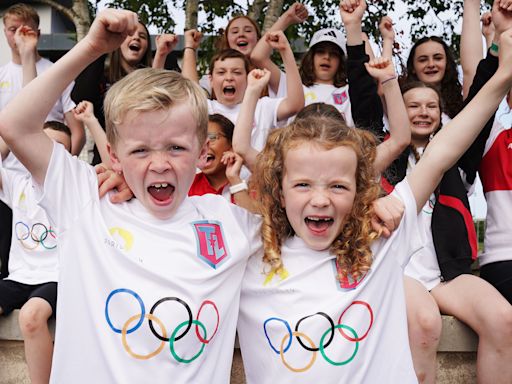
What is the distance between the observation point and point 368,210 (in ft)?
7.43

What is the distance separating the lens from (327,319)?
2.07 m

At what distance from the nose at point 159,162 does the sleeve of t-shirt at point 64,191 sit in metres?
0.29

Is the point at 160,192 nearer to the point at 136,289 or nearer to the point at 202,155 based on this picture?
the point at 202,155

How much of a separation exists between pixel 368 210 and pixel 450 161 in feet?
1.20

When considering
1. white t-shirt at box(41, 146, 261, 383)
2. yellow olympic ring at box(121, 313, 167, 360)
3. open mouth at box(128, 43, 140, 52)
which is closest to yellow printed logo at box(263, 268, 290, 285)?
white t-shirt at box(41, 146, 261, 383)

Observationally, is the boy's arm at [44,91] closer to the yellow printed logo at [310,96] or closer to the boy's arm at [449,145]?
the boy's arm at [449,145]

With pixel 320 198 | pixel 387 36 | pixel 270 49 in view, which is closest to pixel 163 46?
pixel 270 49

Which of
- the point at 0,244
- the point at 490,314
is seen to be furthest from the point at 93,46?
the point at 0,244

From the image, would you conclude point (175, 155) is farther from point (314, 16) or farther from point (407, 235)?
point (314, 16)

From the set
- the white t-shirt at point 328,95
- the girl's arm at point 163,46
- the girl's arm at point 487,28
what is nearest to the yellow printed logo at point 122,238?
the girl's arm at point 163,46

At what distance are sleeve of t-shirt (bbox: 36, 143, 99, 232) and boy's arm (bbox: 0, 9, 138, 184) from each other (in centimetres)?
4

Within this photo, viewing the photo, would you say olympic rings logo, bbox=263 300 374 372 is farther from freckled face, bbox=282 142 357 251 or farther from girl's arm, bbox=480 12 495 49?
girl's arm, bbox=480 12 495 49

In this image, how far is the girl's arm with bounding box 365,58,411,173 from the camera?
3172mm

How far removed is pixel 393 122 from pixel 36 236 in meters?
2.11
